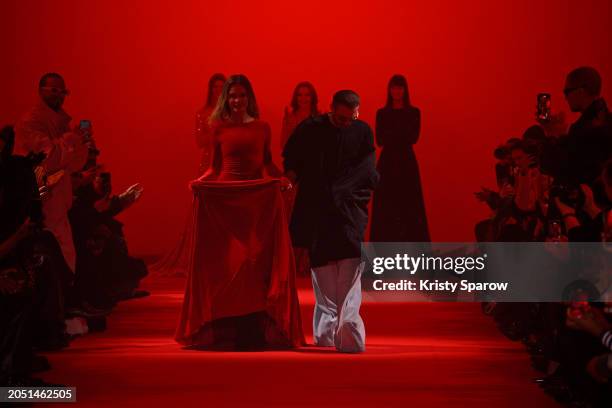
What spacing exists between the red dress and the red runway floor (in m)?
0.21

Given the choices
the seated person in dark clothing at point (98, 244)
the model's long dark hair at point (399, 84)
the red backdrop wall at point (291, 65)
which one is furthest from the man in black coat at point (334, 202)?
the red backdrop wall at point (291, 65)

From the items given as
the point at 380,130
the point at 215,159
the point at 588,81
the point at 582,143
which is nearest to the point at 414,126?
the point at 380,130

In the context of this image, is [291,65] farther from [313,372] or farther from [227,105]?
[313,372]

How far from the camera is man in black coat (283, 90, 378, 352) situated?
763 cm

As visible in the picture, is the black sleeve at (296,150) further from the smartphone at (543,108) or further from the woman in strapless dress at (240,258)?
the smartphone at (543,108)

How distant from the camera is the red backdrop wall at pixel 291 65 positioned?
14250 millimetres

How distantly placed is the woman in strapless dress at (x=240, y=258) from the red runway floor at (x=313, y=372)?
21 cm

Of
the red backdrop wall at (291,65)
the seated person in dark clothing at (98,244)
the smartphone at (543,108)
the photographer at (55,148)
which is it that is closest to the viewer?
the smartphone at (543,108)

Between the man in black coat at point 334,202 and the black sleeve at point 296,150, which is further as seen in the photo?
the black sleeve at point 296,150

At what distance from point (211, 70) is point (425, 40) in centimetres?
228

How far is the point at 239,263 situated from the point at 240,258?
0.03 m

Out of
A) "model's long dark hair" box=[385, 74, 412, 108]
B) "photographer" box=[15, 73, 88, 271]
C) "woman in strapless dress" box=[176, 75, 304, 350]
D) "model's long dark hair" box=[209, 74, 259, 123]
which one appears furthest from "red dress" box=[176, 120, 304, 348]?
"model's long dark hair" box=[385, 74, 412, 108]

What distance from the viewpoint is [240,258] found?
25.3 feet

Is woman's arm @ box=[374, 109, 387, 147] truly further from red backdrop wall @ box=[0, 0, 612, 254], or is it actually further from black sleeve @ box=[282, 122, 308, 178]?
black sleeve @ box=[282, 122, 308, 178]
